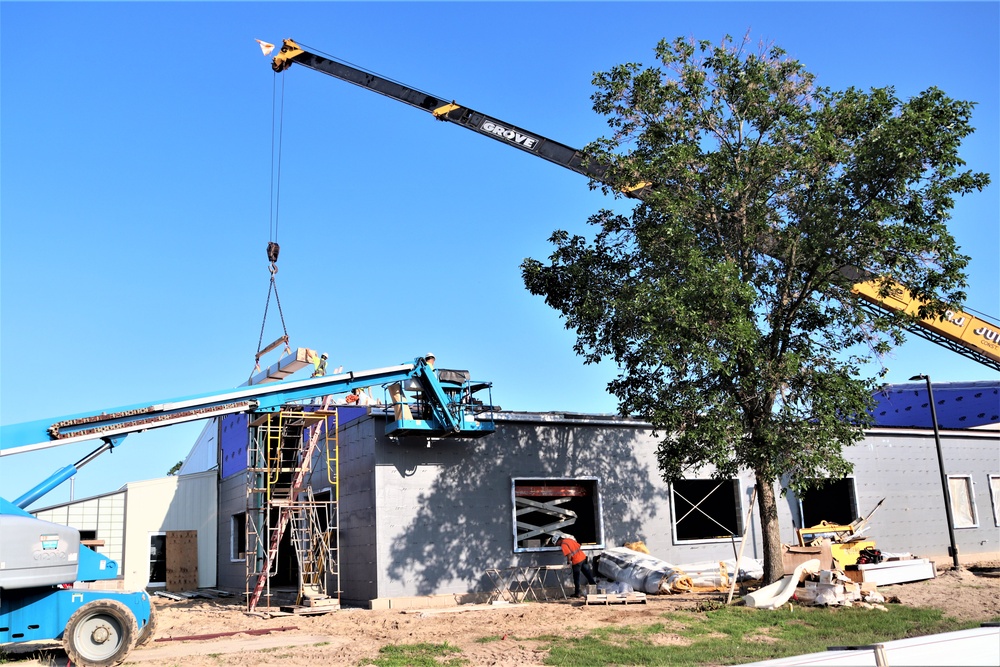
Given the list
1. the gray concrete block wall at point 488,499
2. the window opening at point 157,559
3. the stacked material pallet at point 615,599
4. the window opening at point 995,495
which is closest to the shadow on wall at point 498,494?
the gray concrete block wall at point 488,499

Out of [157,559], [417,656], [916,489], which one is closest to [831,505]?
[916,489]

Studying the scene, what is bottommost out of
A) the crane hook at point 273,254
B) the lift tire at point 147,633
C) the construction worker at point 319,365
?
the lift tire at point 147,633

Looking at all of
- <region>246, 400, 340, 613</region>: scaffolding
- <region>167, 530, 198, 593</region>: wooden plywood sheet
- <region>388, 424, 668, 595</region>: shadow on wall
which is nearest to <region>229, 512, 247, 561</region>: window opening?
<region>167, 530, 198, 593</region>: wooden plywood sheet

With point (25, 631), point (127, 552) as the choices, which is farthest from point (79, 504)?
point (25, 631)

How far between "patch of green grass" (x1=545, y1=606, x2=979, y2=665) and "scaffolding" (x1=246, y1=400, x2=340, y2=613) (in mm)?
7945

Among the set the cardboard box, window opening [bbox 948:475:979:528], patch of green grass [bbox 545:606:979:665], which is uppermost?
window opening [bbox 948:475:979:528]

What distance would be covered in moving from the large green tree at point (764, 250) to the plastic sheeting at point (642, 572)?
2.09 meters

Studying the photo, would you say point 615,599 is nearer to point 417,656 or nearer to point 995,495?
point 417,656

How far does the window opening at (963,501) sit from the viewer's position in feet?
92.4

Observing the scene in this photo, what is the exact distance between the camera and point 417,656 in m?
12.5

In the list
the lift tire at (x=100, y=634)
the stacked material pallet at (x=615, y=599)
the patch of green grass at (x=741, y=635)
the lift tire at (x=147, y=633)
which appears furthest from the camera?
the stacked material pallet at (x=615, y=599)

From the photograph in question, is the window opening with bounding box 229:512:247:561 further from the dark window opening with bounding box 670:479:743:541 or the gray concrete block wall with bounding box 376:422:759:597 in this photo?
the dark window opening with bounding box 670:479:743:541

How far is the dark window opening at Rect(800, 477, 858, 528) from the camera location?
26344 mm

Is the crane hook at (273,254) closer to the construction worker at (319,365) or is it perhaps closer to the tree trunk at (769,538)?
the construction worker at (319,365)
